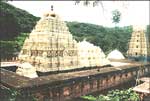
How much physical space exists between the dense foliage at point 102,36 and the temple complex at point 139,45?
11488mm

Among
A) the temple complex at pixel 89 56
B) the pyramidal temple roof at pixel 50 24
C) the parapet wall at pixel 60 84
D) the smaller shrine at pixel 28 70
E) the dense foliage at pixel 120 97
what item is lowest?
the dense foliage at pixel 120 97

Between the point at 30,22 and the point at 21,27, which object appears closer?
the point at 21,27

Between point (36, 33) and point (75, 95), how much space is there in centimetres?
682

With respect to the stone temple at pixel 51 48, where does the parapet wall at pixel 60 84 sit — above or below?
below

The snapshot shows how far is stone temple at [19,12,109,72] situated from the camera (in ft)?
61.6

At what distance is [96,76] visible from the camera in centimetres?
1938

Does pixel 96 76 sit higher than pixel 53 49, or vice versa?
pixel 53 49

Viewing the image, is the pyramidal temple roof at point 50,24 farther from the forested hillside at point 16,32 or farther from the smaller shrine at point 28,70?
the forested hillside at point 16,32

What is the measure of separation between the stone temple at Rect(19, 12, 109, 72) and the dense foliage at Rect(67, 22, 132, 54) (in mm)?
25451

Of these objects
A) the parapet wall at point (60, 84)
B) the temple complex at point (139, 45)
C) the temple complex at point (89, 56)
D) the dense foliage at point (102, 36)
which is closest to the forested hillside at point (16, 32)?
the dense foliage at point (102, 36)

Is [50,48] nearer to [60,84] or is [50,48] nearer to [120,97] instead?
[60,84]

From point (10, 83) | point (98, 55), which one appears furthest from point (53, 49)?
point (98, 55)

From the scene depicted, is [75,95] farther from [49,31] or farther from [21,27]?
[21,27]

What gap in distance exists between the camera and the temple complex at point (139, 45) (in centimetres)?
3325
